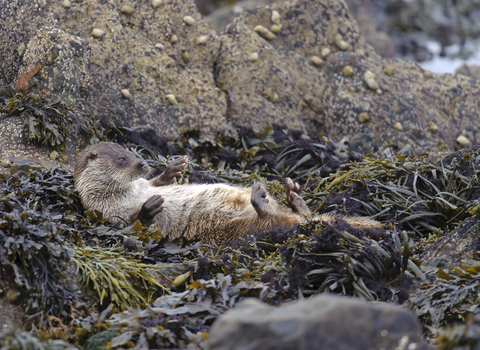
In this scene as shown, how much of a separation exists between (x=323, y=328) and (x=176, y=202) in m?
2.97

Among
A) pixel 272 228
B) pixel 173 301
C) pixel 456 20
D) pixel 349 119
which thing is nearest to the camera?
pixel 173 301

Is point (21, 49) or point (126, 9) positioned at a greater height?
point (126, 9)

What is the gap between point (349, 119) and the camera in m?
7.25

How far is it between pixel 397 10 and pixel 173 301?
14182 millimetres

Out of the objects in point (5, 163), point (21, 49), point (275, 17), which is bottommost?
point (5, 163)

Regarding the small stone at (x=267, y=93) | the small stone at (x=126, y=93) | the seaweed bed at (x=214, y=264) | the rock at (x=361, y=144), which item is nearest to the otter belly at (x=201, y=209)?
the seaweed bed at (x=214, y=264)

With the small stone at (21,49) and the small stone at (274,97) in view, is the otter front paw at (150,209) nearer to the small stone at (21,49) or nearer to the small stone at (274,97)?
the small stone at (21,49)

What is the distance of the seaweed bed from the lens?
241 cm

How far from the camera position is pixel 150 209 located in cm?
392

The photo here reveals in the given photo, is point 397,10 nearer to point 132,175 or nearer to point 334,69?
point 334,69

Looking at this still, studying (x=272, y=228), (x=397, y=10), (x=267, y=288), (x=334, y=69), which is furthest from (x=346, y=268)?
(x=397, y=10)

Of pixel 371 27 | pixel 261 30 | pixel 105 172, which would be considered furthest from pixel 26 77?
pixel 371 27

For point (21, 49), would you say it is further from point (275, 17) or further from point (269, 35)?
point (275, 17)

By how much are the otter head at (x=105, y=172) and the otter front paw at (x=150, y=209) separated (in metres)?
0.47
